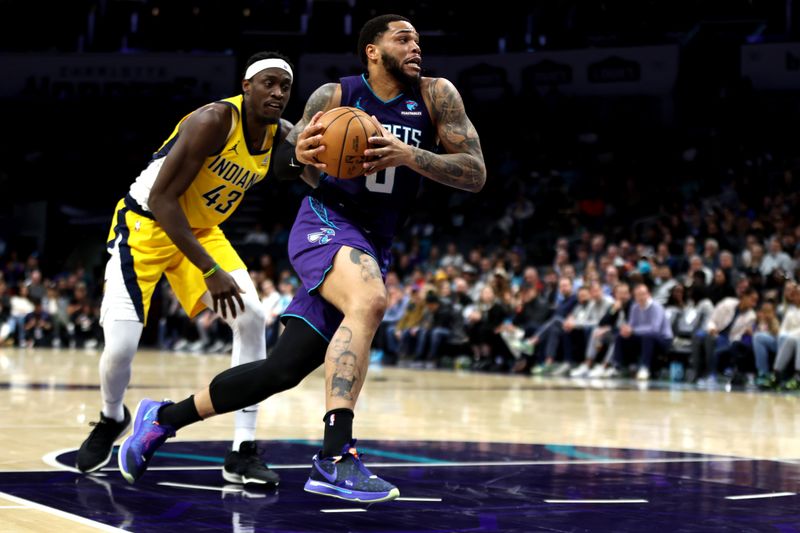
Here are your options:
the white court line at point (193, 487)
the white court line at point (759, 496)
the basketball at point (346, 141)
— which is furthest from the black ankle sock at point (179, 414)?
the white court line at point (759, 496)

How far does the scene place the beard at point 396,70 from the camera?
14.7 ft

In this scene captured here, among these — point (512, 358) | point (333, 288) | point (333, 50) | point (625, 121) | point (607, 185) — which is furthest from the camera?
point (333, 50)

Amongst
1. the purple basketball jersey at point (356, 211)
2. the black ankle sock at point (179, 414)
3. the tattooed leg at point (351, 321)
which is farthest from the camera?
the black ankle sock at point (179, 414)

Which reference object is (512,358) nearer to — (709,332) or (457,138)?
(709,332)

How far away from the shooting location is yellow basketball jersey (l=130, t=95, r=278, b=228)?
5191mm

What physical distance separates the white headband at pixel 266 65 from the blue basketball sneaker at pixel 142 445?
1534 mm

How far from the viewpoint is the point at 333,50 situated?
88.8 ft

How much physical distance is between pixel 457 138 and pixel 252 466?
5.56 feet

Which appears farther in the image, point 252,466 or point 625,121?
point 625,121

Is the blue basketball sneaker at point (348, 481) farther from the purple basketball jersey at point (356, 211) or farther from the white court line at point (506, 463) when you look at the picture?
the white court line at point (506, 463)

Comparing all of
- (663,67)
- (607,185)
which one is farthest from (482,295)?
(663,67)

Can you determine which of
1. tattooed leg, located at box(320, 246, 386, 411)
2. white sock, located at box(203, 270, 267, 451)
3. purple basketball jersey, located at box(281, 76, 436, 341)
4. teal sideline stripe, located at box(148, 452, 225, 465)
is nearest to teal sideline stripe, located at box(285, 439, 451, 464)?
teal sideline stripe, located at box(148, 452, 225, 465)

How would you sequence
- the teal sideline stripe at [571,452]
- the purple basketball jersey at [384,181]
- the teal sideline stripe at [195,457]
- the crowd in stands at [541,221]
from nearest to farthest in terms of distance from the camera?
the purple basketball jersey at [384,181] → the teal sideline stripe at [195,457] → the teal sideline stripe at [571,452] → the crowd in stands at [541,221]

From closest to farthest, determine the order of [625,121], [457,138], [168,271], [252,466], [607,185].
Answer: [457,138]
[252,466]
[168,271]
[607,185]
[625,121]
